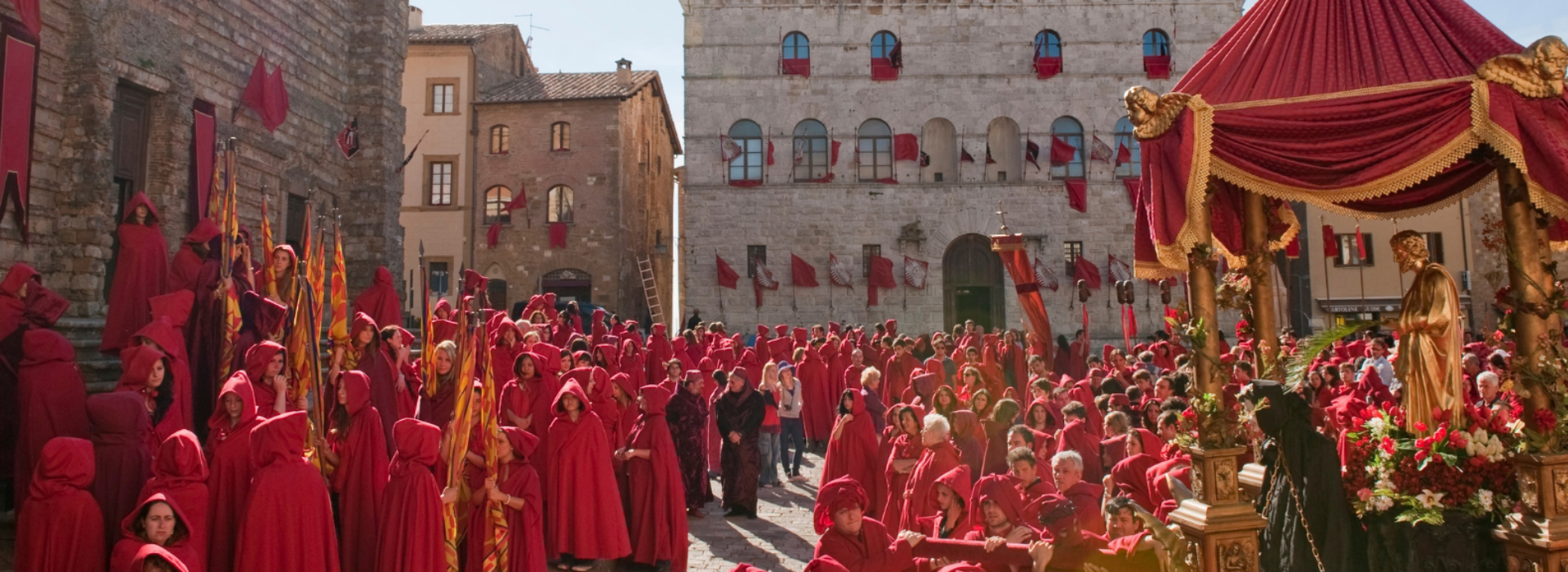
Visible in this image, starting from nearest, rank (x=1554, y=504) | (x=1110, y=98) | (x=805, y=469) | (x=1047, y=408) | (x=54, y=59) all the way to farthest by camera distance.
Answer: (x=1554, y=504) → (x=1047, y=408) → (x=54, y=59) → (x=805, y=469) → (x=1110, y=98)

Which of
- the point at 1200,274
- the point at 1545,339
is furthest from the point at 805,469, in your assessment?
the point at 1545,339

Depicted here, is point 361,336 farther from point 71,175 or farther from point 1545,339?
point 1545,339

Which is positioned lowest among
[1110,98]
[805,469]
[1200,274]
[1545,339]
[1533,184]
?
[805,469]

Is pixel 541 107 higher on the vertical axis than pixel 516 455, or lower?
higher

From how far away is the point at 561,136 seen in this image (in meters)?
31.4

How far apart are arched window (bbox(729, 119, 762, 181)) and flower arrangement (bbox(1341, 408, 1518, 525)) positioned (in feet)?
→ 75.3

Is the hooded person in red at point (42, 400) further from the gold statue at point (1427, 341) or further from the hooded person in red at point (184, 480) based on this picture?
the gold statue at point (1427, 341)

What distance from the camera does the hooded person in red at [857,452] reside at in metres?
9.30

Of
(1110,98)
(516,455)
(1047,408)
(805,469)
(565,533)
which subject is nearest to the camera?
(516,455)

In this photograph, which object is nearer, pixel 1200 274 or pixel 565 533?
pixel 1200 274

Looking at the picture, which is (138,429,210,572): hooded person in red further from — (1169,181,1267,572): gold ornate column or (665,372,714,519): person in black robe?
(665,372,714,519): person in black robe

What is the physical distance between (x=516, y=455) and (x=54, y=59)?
8.38m

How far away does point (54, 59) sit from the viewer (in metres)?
11.0

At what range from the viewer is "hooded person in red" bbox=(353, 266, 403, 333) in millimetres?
10758
